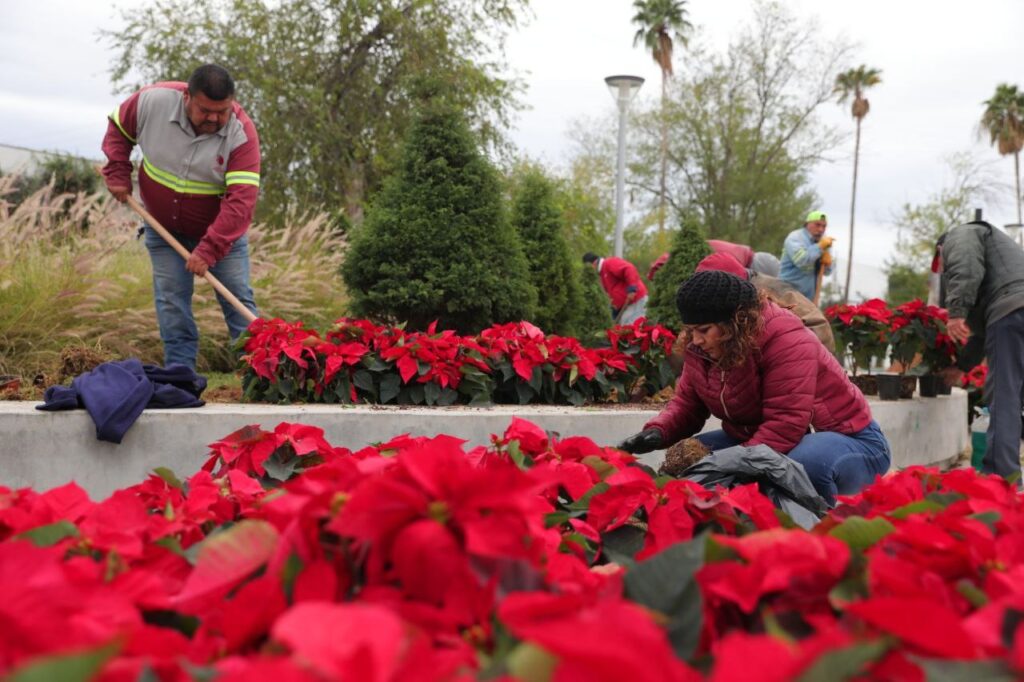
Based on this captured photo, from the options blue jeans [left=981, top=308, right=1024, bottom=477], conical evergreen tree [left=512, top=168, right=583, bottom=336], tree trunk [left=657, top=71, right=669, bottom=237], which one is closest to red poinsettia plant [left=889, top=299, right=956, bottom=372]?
blue jeans [left=981, top=308, right=1024, bottom=477]

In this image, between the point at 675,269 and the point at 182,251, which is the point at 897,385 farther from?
the point at 182,251

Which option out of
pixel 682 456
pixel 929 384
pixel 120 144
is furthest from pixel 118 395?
pixel 929 384

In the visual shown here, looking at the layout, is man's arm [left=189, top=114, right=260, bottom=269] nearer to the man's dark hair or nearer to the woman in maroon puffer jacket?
the man's dark hair

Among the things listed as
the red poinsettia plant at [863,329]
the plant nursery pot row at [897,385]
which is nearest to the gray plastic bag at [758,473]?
the plant nursery pot row at [897,385]

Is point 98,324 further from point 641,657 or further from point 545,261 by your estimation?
point 641,657

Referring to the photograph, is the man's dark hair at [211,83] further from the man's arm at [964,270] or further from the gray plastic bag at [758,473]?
the man's arm at [964,270]

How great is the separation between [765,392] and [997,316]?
9.81 feet

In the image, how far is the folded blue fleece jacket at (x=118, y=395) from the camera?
410 cm

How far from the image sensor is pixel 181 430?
426 cm

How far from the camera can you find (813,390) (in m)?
3.60

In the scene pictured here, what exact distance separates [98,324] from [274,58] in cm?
1504

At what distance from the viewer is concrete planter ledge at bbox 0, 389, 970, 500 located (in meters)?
4.15

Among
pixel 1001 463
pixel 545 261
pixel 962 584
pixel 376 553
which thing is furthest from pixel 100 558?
pixel 545 261

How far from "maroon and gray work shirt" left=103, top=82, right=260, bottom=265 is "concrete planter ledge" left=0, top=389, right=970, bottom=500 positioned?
1.23m
